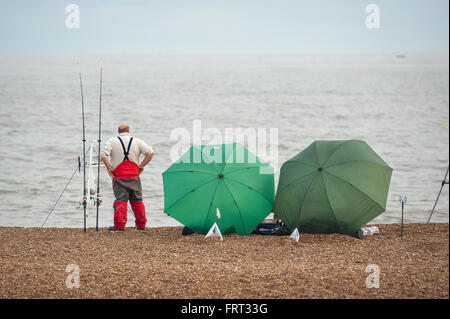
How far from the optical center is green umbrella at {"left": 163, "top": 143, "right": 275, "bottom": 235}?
8.83 metres

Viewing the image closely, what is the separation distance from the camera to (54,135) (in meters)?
26.5

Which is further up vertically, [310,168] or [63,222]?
[310,168]

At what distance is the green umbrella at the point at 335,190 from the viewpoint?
8.54 metres

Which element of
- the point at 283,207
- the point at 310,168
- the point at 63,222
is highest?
the point at 310,168

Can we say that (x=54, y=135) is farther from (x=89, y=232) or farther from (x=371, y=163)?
(x=371, y=163)

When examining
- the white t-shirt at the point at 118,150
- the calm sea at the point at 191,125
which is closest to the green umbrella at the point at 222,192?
the white t-shirt at the point at 118,150

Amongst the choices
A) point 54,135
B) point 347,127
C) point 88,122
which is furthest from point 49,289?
point 347,127

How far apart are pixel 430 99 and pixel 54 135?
38.5 meters

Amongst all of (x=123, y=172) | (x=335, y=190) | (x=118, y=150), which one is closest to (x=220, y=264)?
(x=335, y=190)

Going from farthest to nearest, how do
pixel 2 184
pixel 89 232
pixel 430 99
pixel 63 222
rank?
pixel 430 99 < pixel 2 184 < pixel 63 222 < pixel 89 232

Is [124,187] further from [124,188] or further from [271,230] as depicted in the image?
[271,230]

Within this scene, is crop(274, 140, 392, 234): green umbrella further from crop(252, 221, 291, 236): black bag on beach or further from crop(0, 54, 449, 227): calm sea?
crop(0, 54, 449, 227): calm sea

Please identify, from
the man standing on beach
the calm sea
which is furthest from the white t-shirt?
the calm sea

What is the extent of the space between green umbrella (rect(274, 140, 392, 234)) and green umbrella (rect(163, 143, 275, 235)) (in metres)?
0.33
